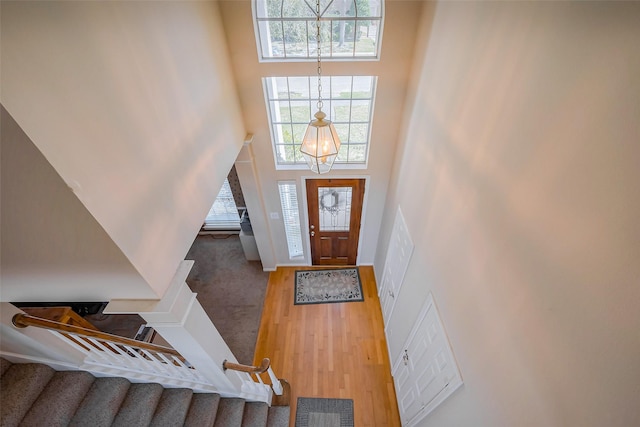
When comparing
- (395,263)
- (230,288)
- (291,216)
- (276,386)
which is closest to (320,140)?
(395,263)

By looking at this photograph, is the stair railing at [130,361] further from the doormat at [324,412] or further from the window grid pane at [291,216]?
the window grid pane at [291,216]

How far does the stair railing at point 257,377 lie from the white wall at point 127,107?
4.04 feet

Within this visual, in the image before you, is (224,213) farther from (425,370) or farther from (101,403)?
(425,370)

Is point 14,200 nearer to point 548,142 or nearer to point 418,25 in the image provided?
point 548,142

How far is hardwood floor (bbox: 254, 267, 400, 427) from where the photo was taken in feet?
10.8

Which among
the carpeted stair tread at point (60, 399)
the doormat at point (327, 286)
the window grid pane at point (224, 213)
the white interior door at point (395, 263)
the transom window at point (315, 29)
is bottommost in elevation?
the carpeted stair tread at point (60, 399)

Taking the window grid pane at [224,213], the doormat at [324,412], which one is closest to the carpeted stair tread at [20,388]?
the doormat at [324,412]

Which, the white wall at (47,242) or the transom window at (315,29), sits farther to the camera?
the transom window at (315,29)

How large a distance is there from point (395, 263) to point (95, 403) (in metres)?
3.12

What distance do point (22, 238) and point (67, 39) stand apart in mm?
926

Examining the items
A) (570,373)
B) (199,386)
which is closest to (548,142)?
(570,373)

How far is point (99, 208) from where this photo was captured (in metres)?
1.22

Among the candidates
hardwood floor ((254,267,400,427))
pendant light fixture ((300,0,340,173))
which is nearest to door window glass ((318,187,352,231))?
hardwood floor ((254,267,400,427))

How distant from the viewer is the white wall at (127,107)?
1003 millimetres
